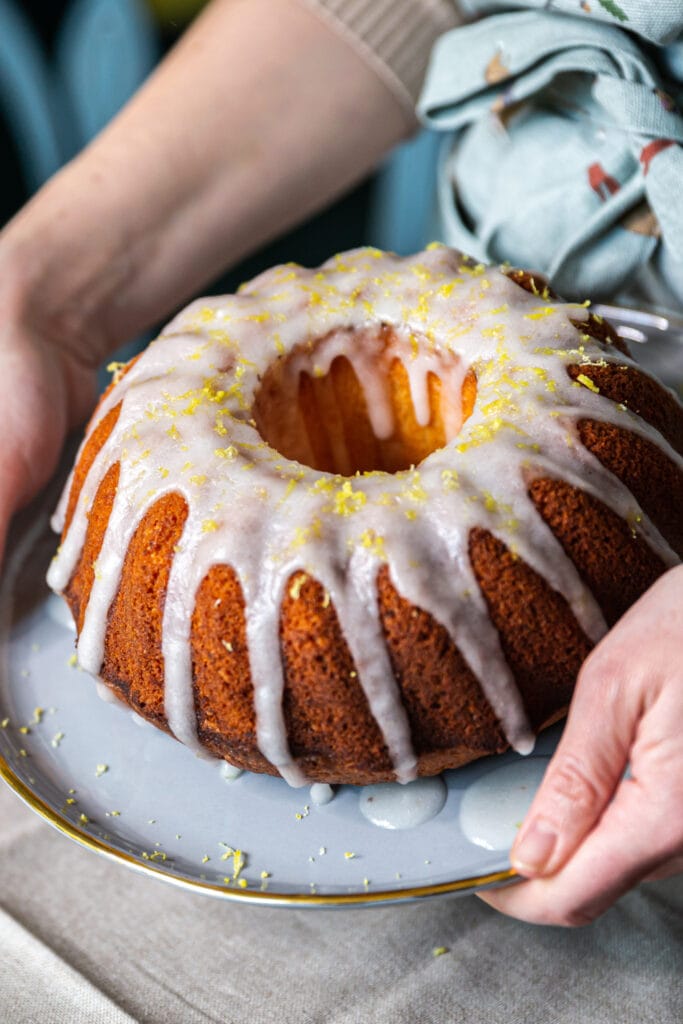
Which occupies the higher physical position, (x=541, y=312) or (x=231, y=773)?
(x=541, y=312)

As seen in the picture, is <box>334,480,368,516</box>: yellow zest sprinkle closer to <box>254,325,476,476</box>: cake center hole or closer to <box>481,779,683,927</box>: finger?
<box>254,325,476,476</box>: cake center hole

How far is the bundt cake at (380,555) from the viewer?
919 mm

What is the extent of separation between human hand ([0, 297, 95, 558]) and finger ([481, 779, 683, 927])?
0.79 m

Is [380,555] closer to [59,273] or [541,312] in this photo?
[541,312]

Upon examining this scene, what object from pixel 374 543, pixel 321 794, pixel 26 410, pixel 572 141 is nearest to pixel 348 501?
pixel 374 543

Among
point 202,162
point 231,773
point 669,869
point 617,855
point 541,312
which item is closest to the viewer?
point 617,855

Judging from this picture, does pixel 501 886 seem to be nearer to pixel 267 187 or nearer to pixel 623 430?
pixel 623 430

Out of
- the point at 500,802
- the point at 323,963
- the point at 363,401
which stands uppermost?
the point at 363,401

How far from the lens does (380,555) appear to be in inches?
35.8

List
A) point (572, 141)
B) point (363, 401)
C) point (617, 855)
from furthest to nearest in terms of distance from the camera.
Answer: point (572, 141), point (363, 401), point (617, 855)

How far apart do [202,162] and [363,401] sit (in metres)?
0.62

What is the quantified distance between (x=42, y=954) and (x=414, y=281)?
0.82 meters

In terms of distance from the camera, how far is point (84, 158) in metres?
1.62

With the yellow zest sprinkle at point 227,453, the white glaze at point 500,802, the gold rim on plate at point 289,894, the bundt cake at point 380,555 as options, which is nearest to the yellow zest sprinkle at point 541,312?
the bundt cake at point 380,555
